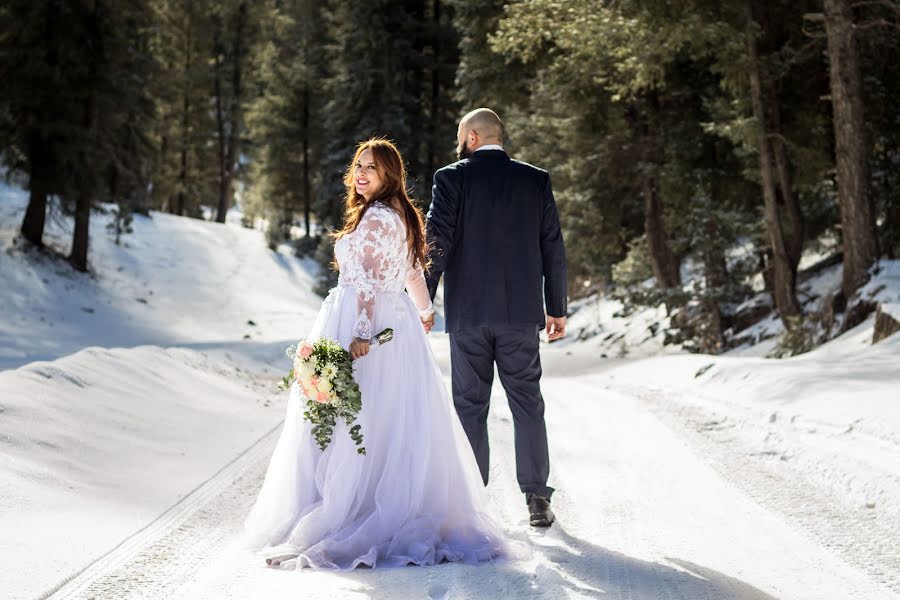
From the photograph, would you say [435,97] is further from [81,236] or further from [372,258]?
[372,258]

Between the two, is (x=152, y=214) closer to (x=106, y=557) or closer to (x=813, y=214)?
(x=813, y=214)

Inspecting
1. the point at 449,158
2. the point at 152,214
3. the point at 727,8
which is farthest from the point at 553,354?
the point at 152,214

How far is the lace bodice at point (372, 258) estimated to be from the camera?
16.1 feet

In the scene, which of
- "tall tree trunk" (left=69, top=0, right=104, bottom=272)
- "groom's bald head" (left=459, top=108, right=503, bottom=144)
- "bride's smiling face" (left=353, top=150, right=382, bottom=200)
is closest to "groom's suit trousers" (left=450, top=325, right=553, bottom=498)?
"bride's smiling face" (left=353, top=150, right=382, bottom=200)

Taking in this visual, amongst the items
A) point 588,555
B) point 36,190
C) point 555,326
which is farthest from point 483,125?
point 36,190

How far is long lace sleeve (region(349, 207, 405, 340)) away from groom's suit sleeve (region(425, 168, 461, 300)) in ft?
1.50

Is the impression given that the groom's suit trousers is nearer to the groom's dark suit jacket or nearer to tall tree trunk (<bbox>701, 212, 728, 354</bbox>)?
the groom's dark suit jacket

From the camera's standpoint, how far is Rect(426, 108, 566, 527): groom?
5.42 metres

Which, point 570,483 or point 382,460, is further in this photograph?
point 570,483

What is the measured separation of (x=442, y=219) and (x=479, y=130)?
2.00ft

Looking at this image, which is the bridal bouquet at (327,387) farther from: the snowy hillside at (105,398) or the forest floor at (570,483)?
the snowy hillside at (105,398)

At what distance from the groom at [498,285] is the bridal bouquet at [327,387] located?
870mm

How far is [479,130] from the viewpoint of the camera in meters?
5.57

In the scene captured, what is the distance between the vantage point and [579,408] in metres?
10.4
